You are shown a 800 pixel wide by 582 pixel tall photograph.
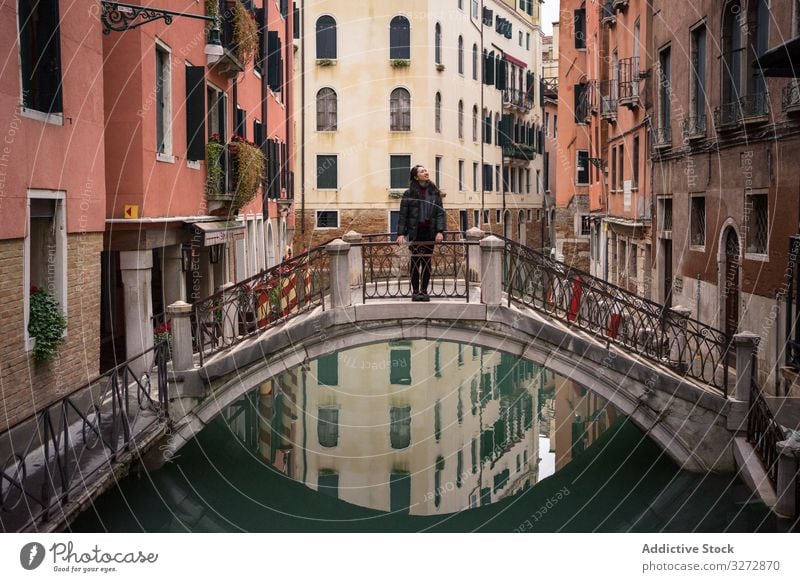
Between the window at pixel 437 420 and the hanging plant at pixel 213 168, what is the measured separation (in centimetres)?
542

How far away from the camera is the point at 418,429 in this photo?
1952cm

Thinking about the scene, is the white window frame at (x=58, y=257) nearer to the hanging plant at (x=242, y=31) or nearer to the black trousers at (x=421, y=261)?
the black trousers at (x=421, y=261)

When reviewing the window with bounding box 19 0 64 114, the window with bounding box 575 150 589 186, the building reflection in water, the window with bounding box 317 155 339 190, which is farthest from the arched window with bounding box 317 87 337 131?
the window with bounding box 19 0 64 114

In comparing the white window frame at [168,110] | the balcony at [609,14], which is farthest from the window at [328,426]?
the balcony at [609,14]

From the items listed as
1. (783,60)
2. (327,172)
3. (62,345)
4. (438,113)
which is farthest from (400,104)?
(783,60)

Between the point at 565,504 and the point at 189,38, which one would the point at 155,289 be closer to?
the point at 189,38

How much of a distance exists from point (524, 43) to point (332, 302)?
43.6 metres

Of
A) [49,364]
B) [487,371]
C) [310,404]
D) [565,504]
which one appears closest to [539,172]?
[487,371]

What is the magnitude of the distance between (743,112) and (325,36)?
2652cm

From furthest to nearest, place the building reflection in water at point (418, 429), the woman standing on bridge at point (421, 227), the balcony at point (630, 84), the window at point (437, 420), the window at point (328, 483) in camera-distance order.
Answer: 1. the balcony at point (630, 84)
2. the window at point (437, 420)
3. the building reflection in water at point (418, 429)
4. the window at point (328, 483)
5. the woman standing on bridge at point (421, 227)

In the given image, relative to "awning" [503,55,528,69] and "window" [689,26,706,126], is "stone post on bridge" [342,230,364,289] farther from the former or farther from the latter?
"awning" [503,55,528,69]

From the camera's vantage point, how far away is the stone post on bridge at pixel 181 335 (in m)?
13.7

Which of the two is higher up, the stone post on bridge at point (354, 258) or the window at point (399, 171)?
the window at point (399, 171)

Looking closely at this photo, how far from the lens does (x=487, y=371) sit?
27.1m
